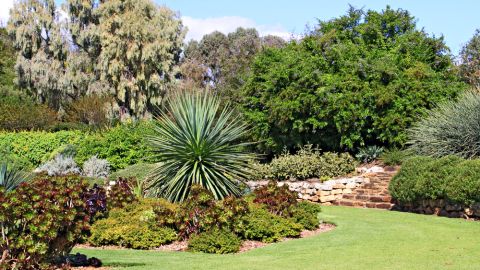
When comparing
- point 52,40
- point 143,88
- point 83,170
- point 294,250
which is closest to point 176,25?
point 143,88

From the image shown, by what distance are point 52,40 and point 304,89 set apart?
80.4 feet

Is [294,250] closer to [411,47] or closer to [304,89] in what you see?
[304,89]

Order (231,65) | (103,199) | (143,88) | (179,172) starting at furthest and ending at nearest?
(143,88)
(231,65)
(179,172)
(103,199)

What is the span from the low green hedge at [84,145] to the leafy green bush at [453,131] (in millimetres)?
9970

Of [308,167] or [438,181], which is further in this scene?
[308,167]

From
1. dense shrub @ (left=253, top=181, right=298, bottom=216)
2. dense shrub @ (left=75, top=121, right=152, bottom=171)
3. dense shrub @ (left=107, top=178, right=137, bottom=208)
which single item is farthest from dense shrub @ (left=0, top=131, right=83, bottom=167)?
dense shrub @ (left=253, top=181, right=298, bottom=216)

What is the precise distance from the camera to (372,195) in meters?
17.4

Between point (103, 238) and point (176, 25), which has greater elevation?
point (176, 25)

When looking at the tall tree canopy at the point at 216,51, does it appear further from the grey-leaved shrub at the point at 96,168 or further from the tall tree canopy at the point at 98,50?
the grey-leaved shrub at the point at 96,168

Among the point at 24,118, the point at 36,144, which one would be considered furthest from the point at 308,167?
the point at 24,118

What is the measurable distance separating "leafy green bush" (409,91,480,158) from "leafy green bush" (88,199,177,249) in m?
9.63

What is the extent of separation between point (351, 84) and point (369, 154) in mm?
2460

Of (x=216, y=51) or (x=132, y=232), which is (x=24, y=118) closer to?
(x=216, y=51)

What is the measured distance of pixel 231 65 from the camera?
36.4 meters
